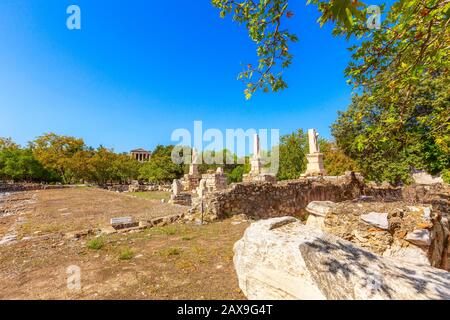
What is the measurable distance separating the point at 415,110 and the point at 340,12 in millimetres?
20033

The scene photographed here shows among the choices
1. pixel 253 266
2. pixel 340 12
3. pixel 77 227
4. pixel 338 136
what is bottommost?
pixel 77 227

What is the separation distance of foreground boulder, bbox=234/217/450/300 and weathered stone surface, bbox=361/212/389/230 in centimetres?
166

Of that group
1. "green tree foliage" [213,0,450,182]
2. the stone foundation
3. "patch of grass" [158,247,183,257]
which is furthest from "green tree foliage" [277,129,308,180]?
"patch of grass" [158,247,183,257]

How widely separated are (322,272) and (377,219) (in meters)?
3.22

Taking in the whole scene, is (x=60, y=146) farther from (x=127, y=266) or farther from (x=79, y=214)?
(x=127, y=266)

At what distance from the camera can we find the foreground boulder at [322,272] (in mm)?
2279

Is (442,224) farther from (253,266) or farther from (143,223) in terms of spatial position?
(143,223)

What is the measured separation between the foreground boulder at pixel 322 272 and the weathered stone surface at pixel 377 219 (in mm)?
1655

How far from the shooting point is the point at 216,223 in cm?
734

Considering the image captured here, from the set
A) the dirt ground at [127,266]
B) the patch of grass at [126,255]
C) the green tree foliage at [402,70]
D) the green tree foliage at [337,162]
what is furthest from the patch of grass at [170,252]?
the green tree foliage at [337,162]

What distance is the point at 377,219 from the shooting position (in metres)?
4.73
